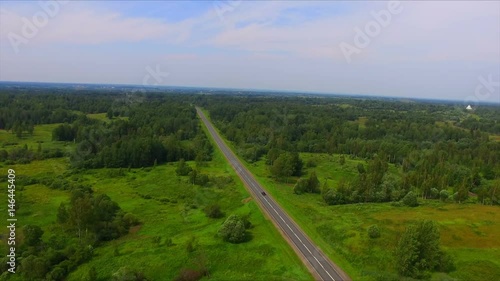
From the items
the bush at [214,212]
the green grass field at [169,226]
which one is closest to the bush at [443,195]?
the green grass field at [169,226]

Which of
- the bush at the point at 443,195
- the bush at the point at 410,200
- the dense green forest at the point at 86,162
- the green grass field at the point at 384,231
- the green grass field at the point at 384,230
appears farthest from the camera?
the bush at the point at 443,195

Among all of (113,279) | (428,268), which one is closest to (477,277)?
(428,268)

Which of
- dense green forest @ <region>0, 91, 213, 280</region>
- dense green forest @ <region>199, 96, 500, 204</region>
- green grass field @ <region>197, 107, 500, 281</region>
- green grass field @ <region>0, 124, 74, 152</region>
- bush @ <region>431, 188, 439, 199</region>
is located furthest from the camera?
green grass field @ <region>0, 124, 74, 152</region>

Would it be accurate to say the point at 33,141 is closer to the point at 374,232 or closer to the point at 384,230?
the point at 374,232

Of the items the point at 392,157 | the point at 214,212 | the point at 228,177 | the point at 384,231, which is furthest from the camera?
the point at 392,157

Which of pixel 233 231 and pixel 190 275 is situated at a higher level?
pixel 233 231

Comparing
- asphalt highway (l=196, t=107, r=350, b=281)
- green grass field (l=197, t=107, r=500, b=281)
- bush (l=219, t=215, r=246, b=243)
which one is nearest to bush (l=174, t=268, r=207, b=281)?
bush (l=219, t=215, r=246, b=243)

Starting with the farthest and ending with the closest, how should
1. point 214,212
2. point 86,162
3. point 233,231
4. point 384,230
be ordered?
point 86,162
point 214,212
point 384,230
point 233,231

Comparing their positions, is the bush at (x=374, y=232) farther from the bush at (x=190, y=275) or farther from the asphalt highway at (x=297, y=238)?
the bush at (x=190, y=275)

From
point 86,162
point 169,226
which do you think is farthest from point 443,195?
point 86,162

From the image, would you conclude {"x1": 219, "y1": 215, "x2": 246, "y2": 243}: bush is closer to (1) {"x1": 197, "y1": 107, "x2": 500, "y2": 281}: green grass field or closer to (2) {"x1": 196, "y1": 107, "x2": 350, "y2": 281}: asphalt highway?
(2) {"x1": 196, "y1": 107, "x2": 350, "y2": 281}: asphalt highway

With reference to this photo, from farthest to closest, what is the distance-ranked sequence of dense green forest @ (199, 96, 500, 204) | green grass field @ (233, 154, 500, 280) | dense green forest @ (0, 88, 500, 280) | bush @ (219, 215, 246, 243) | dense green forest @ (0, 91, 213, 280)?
dense green forest @ (199, 96, 500, 204) → bush @ (219, 215, 246, 243) → dense green forest @ (0, 91, 213, 280) → dense green forest @ (0, 88, 500, 280) → green grass field @ (233, 154, 500, 280)
